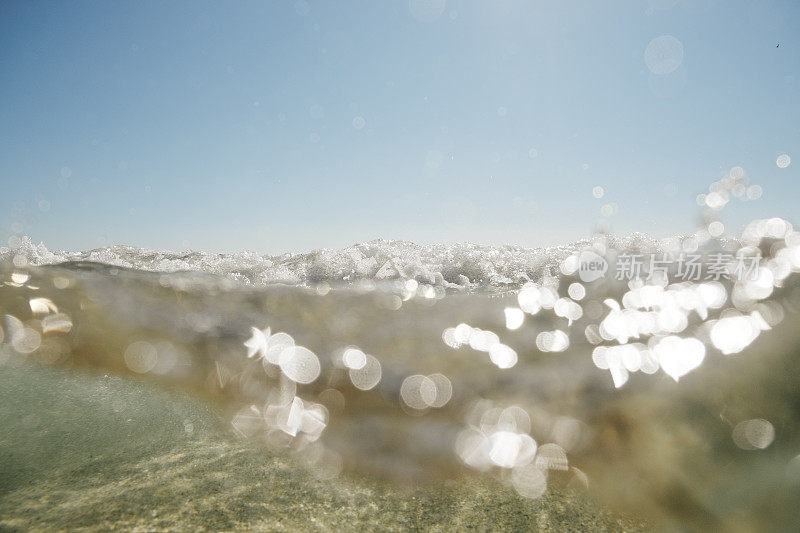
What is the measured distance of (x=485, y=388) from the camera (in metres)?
2.26

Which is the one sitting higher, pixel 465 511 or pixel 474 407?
pixel 474 407

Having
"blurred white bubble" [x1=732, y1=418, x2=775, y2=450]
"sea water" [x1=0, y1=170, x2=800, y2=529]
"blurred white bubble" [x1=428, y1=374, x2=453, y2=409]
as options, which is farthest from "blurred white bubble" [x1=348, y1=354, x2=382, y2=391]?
"blurred white bubble" [x1=732, y1=418, x2=775, y2=450]

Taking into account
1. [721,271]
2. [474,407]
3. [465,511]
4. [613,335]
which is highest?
[721,271]

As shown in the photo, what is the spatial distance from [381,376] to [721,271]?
2400 millimetres

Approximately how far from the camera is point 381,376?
2.49 metres

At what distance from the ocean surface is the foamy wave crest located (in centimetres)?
322

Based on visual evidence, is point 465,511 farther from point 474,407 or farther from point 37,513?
point 37,513

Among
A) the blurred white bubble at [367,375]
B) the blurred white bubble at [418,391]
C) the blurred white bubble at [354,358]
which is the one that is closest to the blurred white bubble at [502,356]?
the blurred white bubble at [418,391]

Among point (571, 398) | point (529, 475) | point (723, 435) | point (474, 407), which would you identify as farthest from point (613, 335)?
point (529, 475)

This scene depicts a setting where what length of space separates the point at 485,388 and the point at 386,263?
5581 mm

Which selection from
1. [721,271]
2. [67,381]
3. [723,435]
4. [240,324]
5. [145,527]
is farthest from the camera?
[240,324]

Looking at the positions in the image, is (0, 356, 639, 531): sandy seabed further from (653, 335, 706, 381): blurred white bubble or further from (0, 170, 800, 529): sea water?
(653, 335, 706, 381): blurred white bubble

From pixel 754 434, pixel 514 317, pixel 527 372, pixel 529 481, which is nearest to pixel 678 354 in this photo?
pixel 754 434

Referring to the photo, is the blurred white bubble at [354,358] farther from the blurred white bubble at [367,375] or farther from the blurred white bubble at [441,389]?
the blurred white bubble at [441,389]
